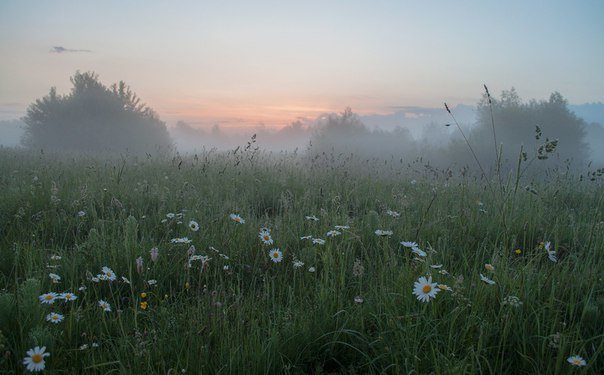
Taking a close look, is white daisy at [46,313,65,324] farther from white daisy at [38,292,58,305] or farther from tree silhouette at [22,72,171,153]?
tree silhouette at [22,72,171,153]

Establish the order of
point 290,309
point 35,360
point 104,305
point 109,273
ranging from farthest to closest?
point 109,273, point 290,309, point 104,305, point 35,360

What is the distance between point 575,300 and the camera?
7.98 ft

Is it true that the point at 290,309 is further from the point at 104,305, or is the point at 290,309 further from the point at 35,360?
the point at 35,360

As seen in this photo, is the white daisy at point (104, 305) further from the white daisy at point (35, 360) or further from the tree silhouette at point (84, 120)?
the tree silhouette at point (84, 120)

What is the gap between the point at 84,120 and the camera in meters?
31.5

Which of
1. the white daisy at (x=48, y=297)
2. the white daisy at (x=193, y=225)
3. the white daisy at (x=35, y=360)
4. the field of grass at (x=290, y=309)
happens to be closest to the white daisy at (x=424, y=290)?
the field of grass at (x=290, y=309)

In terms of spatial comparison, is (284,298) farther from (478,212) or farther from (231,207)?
(478,212)

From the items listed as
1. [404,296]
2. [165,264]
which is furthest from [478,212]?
[165,264]

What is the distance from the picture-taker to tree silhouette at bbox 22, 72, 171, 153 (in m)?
31.3

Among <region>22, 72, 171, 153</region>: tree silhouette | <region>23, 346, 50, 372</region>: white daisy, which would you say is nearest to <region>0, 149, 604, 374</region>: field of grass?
<region>23, 346, 50, 372</region>: white daisy

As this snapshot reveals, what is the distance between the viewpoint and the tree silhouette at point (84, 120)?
3131 centimetres

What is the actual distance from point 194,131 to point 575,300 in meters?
143

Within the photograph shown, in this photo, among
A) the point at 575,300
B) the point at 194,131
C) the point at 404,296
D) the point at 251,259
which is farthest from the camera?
the point at 194,131

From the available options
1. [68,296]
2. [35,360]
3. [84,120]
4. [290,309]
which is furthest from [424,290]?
[84,120]
